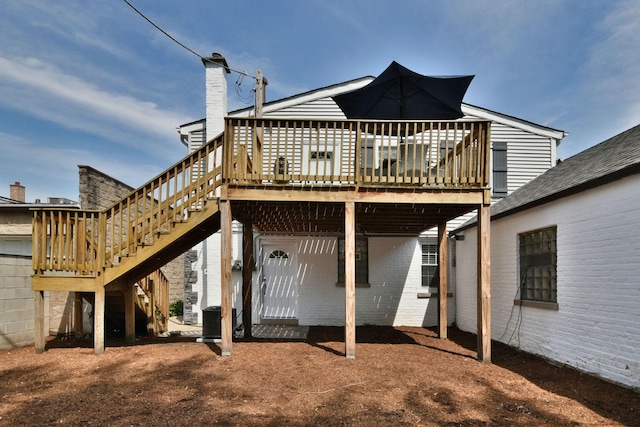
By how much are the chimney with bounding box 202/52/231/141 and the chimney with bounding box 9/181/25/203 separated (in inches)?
377

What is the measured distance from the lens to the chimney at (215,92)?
1069cm

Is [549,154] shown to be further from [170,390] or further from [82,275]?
[82,275]

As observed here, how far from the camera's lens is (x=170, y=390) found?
4645mm

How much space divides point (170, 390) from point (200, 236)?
11.8 ft

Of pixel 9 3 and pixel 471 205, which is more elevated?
pixel 9 3

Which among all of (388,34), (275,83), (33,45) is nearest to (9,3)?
(33,45)

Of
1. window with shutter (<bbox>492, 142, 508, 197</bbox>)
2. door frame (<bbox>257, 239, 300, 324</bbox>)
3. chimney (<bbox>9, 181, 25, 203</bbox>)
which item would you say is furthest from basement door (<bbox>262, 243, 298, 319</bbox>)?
chimney (<bbox>9, 181, 25, 203</bbox>)

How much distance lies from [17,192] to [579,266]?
18.7 m

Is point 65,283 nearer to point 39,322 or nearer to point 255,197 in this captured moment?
point 39,322

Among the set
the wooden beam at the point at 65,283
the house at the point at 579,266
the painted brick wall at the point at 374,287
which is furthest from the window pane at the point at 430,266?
the wooden beam at the point at 65,283

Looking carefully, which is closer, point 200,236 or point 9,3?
point 9,3

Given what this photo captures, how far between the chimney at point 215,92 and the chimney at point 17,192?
959 cm

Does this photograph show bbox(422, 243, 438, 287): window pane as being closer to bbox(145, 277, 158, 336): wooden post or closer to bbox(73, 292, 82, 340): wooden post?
bbox(145, 277, 158, 336): wooden post

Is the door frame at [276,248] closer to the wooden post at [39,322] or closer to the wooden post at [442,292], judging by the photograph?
the wooden post at [442,292]
